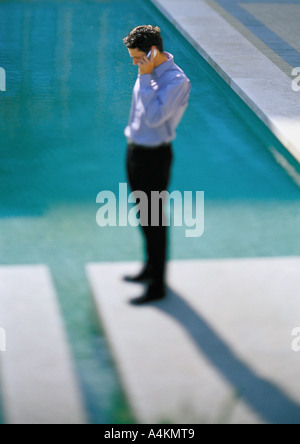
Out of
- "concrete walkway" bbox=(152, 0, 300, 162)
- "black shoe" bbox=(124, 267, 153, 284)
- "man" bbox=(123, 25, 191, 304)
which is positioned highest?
"man" bbox=(123, 25, 191, 304)

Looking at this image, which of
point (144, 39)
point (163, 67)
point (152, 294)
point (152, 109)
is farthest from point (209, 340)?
point (144, 39)

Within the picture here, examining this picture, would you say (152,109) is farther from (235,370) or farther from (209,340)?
(235,370)

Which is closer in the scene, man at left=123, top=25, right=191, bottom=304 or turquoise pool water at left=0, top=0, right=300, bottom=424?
man at left=123, top=25, right=191, bottom=304

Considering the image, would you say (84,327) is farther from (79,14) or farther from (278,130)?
(79,14)

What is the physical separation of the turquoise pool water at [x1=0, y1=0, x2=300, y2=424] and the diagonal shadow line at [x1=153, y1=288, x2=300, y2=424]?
60cm


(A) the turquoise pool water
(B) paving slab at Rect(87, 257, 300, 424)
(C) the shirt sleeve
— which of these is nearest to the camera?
(B) paving slab at Rect(87, 257, 300, 424)

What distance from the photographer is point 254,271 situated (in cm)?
544

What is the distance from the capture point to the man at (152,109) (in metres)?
4.49

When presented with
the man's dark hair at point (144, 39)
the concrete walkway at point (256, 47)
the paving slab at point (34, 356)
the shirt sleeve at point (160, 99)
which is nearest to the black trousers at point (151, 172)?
the shirt sleeve at point (160, 99)

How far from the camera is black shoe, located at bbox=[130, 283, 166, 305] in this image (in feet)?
16.3

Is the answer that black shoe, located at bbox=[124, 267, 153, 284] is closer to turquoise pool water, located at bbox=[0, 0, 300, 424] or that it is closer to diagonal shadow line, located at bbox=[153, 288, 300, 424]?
diagonal shadow line, located at bbox=[153, 288, 300, 424]

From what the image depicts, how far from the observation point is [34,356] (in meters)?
4.38

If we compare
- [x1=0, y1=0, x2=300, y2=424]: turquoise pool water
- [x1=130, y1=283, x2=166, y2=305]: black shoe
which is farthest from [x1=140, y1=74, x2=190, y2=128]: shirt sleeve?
[x1=0, y1=0, x2=300, y2=424]: turquoise pool water
